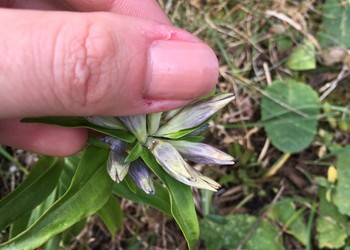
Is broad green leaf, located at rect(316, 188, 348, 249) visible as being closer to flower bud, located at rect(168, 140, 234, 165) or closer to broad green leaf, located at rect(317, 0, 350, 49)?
broad green leaf, located at rect(317, 0, 350, 49)

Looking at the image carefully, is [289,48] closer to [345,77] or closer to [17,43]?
[345,77]

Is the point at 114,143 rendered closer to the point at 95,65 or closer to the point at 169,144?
the point at 169,144

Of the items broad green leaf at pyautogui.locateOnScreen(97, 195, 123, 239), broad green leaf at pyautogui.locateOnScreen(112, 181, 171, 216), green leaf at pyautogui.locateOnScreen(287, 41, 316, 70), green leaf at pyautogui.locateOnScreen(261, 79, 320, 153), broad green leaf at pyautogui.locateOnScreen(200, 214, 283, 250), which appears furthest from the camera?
green leaf at pyautogui.locateOnScreen(287, 41, 316, 70)

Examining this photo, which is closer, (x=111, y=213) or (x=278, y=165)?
(x=111, y=213)

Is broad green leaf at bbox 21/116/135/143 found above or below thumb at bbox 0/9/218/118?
below

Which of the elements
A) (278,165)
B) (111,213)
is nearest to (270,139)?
(278,165)

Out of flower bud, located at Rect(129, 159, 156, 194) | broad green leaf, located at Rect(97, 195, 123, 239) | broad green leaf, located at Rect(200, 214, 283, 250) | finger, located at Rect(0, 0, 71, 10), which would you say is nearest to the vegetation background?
broad green leaf, located at Rect(200, 214, 283, 250)
